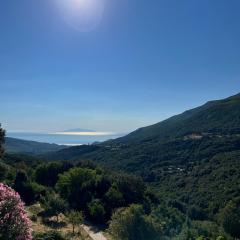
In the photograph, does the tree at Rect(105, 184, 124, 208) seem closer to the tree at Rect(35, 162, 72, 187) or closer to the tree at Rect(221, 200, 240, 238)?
the tree at Rect(221, 200, 240, 238)

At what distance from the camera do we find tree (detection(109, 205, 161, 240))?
3847 centimetres

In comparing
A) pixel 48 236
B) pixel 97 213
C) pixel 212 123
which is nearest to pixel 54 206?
pixel 97 213

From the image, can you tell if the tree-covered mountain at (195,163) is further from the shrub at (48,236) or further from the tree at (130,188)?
the shrub at (48,236)

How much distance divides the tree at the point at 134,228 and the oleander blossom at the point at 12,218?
23.3 m

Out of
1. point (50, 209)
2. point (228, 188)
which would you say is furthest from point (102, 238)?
point (228, 188)

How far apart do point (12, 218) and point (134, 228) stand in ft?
79.4

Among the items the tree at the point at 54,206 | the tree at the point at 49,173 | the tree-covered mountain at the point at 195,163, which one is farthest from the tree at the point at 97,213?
the tree at the point at 49,173

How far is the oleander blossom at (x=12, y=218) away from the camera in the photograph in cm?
1569

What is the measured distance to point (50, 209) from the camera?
163ft

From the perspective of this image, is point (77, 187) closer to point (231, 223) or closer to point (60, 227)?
point (60, 227)

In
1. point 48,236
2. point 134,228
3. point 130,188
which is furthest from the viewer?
point 130,188

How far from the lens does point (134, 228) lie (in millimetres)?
38562

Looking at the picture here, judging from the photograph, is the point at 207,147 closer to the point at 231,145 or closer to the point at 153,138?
the point at 231,145

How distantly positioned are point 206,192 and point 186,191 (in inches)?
239
